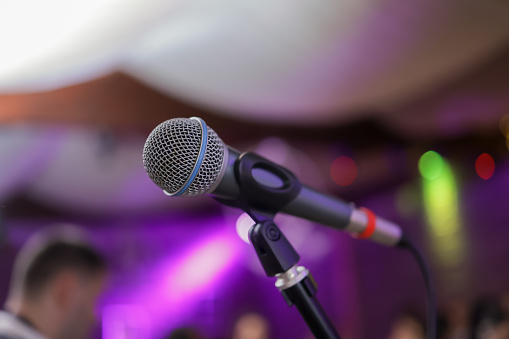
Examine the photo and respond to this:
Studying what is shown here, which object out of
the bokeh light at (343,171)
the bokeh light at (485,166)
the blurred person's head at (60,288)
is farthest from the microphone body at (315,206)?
the bokeh light at (343,171)

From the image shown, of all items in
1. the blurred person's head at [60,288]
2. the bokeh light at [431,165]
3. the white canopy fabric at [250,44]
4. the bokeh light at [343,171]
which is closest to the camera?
the blurred person's head at [60,288]

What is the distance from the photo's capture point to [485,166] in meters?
4.83

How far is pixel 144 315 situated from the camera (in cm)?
698

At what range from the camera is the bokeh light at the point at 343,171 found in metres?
5.87

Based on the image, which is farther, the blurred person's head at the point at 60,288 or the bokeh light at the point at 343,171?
the bokeh light at the point at 343,171

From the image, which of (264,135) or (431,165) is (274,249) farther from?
(431,165)

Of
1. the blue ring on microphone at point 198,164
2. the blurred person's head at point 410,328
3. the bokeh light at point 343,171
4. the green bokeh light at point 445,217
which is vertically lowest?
the blurred person's head at point 410,328

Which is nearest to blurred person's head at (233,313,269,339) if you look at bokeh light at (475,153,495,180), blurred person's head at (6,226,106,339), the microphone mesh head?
bokeh light at (475,153,495,180)

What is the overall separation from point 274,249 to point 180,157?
0.71 ft

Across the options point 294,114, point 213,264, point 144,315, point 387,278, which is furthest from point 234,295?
point 294,114

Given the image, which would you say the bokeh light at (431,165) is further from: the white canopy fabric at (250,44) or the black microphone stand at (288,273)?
the black microphone stand at (288,273)

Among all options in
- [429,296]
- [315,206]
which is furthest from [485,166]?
[315,206]

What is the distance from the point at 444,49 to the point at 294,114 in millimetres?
1404

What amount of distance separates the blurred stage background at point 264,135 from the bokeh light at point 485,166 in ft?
0.05
